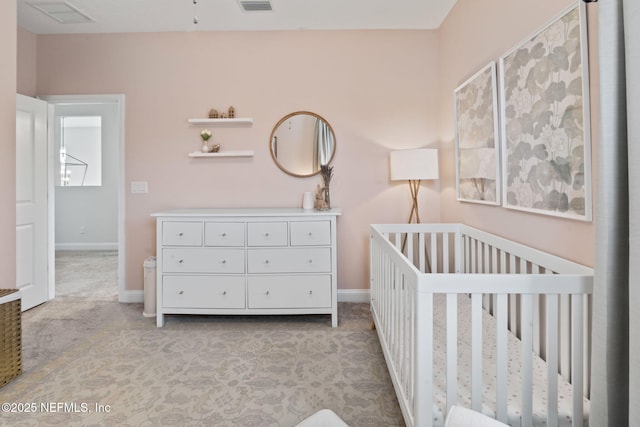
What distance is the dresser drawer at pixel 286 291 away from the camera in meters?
2.63

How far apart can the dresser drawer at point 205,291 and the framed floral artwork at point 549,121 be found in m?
1.91

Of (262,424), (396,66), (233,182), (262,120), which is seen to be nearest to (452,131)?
(396,66)

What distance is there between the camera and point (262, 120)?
3176mm

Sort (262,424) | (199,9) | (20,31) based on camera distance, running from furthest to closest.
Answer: (20,31), (199,9), (262,424)

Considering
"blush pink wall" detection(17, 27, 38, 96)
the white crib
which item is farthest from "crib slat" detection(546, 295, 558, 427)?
"blush pink wall" detection(17, 27, 38, 96)

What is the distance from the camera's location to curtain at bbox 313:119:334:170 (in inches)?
125

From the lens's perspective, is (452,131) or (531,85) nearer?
(531,85)

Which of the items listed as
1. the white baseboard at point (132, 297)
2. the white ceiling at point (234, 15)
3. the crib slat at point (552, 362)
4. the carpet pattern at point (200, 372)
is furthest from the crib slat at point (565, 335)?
the white baseboard at point (132, 297)

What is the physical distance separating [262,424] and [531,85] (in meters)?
2.01

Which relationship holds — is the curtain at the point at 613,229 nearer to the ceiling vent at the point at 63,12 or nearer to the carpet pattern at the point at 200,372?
the carpet pattern at the point at 200,372

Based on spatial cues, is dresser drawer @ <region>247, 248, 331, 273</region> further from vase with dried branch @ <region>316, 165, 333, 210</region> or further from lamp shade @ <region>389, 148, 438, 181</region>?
lamp shade @ <region>389, 148, 438, 181</region>

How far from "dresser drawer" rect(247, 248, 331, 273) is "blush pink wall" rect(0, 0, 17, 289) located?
1.50m

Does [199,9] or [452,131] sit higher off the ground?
[199,9]

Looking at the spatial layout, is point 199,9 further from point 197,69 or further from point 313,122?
point 313,122
